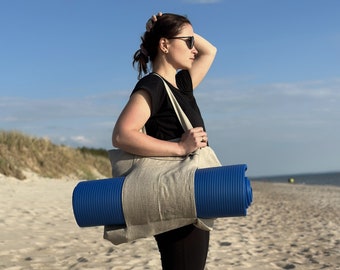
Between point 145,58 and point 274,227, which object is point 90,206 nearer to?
point 145,58

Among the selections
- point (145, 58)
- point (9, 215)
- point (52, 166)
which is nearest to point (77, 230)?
point (9, 215)

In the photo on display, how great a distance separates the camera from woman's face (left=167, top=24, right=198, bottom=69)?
2.18 meters

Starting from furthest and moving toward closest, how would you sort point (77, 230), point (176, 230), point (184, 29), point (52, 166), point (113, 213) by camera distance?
point (52, 166) → point (77, 230) → point (184, 29) → point (176, 230) → point (113, 213)

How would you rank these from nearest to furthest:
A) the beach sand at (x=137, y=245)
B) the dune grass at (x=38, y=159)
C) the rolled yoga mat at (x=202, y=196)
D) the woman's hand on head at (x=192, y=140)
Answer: the rolled yoga mat at (x=202, y=196) → the woman's hand on head at (x=192, y=140) → the beach sand at (x=137, y=245) → the dune grass at (x=38, y=159)

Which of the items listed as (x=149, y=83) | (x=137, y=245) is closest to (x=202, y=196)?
(x=149, y=83)

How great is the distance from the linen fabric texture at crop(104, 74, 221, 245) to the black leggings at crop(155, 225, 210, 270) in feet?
0.38

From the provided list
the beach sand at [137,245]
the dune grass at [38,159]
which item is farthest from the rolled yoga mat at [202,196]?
the dune grass at [38,159]

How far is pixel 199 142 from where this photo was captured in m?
1.96

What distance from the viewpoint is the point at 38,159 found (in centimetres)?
2089

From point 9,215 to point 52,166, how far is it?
12.0 m

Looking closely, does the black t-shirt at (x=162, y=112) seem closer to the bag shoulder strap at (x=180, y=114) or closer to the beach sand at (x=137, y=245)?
the bag shoulder strap at (x=180, y=114)

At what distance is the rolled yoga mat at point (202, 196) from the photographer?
1.79 m

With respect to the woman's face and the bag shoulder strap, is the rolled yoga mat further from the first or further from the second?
the woman's face

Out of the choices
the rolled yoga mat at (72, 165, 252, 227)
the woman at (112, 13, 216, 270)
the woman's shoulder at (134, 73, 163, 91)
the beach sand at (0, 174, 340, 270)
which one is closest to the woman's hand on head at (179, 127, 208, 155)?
the woman at (112, 13, 216, 270)
